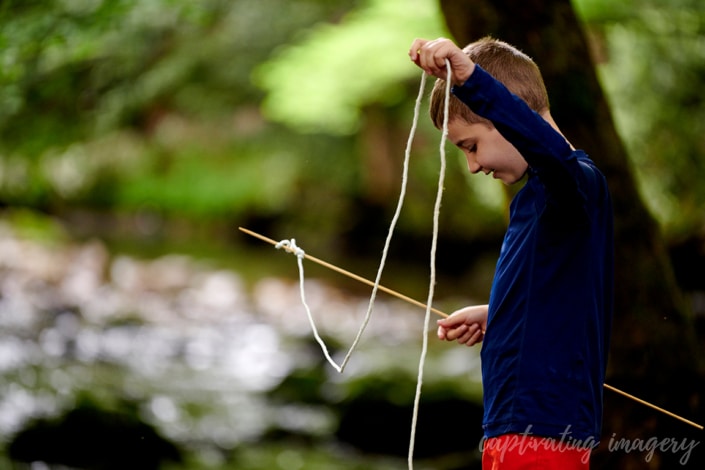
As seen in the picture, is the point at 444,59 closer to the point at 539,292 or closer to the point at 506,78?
the point at 506,78

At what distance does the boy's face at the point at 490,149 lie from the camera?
167cm

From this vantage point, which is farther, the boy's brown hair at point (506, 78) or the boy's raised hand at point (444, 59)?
the boy's brown hair at point (506, 78)

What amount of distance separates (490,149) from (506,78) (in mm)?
152

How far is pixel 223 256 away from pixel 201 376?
7.90 metres

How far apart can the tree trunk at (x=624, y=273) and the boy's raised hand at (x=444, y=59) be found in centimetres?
150

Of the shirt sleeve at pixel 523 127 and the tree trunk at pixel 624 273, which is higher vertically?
the shirt sleeve at pixel 523 127

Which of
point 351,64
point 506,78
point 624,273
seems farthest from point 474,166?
point 351,64

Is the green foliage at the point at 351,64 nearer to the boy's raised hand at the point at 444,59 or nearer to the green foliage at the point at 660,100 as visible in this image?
the green foliage at the point at 660,100

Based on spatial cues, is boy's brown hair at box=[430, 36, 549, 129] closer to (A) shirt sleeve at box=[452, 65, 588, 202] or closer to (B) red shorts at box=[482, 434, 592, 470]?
(A) shirt sleeve at box=[452, 65, 588, 202]

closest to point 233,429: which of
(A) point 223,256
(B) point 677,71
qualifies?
(B) point 677,71

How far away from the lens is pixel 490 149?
1.68 meters

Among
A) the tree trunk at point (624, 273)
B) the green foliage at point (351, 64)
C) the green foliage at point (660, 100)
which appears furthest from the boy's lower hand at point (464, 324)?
the green foliage at point (351, 64)

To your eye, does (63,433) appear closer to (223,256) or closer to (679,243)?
(679,243)

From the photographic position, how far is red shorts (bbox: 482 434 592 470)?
5.32 feet
